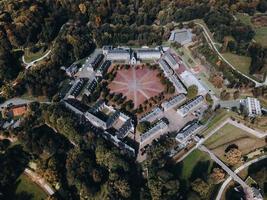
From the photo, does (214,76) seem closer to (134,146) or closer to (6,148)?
(134,146)

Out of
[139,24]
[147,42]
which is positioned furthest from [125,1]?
[147,42]

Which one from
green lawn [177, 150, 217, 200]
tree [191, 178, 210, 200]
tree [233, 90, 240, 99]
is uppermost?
tree [233, 90, 240, 99]

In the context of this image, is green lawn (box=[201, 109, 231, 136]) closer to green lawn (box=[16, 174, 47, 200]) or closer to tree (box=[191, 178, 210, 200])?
tree (box=[191, 178, 210, 200])

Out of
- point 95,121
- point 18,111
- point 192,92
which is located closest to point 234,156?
point 192,92

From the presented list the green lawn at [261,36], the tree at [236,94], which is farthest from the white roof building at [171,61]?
the green lawn at [261,36]

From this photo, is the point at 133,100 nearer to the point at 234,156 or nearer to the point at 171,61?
the point at 171,61

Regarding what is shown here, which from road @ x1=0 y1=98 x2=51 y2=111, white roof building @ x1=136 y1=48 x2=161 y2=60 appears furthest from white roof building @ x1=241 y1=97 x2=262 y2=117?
road @ x1=0 y1=98 x2=51 y2=111
